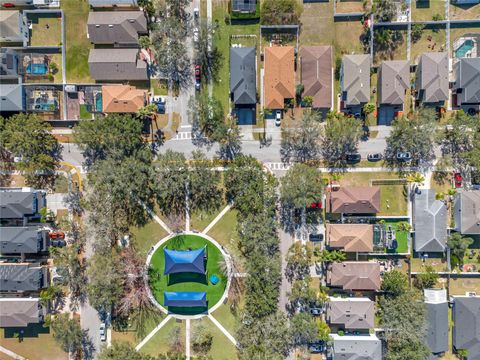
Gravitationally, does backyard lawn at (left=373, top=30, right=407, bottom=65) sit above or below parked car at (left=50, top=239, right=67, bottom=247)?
above

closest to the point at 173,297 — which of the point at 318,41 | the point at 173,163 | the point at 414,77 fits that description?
the point at 173,163

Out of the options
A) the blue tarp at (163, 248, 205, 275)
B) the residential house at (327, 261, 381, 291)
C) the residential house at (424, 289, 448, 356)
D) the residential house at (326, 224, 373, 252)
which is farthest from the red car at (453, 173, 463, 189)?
the blue tarp at (163, 248, 205, 275)

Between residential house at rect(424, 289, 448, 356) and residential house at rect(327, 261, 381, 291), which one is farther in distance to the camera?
residential house at rect(424, 289, 448, 356)

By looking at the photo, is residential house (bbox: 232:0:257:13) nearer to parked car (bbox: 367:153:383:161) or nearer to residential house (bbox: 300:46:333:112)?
residential house (bbox: 300:46:333:112)

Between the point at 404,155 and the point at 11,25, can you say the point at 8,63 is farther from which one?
the point at 404,155

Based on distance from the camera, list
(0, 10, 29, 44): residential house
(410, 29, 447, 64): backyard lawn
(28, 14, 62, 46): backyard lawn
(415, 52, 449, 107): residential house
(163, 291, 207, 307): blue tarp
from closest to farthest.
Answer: (415, 52, 449, 107): residential house < (0, 10, 29, 44): residential house < (410, 29, 447, 64): backyard lawn < (28, 14, 62, 46): backyard lawn < (163, 291, 207, 307): blue tarp

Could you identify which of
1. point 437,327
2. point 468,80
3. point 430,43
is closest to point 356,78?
point 430,43
